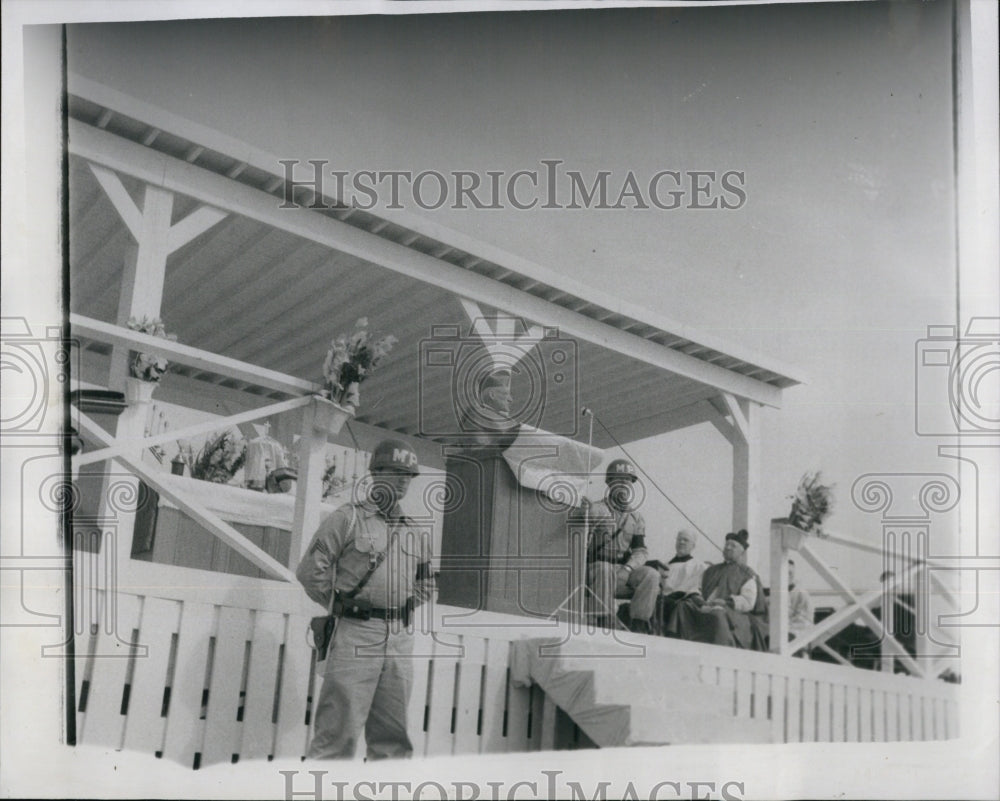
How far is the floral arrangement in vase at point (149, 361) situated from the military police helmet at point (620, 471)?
4.49 ft

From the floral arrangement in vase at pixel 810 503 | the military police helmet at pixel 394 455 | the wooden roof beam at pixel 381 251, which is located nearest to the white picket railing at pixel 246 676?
the military police helmet at pixel 394 455

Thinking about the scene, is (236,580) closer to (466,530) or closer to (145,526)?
(145,526)

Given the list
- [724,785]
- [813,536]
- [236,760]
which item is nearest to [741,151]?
[813,536]

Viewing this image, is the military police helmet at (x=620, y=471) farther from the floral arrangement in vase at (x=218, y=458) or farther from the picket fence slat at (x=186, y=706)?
the picket fence slat at (x=186, y=706)

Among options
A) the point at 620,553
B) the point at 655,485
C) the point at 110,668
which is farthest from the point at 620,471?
the point at 110,668

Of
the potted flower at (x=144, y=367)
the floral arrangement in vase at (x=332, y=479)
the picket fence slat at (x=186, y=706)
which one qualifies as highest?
the potted flower at (x=144, y=367)

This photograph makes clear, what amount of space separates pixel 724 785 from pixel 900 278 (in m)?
1.66

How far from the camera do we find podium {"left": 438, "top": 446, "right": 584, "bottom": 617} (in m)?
3.18

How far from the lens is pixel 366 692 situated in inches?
122

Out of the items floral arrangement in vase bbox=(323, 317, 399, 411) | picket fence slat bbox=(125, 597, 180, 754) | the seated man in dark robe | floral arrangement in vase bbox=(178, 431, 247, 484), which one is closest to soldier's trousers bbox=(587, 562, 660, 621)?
the seated man in dark robe

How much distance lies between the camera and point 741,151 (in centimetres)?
328

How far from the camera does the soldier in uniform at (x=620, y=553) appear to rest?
3.25m

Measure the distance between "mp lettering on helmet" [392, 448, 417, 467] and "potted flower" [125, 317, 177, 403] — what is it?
0.71m

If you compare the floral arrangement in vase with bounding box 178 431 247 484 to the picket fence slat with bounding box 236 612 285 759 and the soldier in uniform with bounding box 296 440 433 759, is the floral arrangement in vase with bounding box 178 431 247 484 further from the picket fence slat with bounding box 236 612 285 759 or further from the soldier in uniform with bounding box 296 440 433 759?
the picket fence slat with bounding box 236 612 285 759
